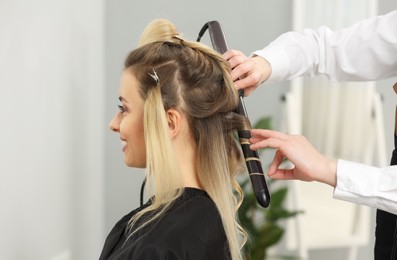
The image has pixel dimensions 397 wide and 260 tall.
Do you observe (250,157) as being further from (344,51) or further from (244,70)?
(344,51)

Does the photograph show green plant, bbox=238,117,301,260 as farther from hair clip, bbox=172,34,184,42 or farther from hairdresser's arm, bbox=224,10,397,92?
hair clip, bbox=172,34,184,42

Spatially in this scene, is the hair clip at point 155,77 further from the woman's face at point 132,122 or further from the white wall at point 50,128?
the white wall at point 50,128

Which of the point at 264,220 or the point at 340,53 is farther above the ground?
the point at 340,53

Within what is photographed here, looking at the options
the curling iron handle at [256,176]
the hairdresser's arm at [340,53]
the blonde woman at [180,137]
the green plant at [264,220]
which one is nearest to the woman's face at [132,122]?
the blonde woman at [180,137]

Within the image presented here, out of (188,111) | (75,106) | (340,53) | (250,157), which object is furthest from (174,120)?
(75,106)

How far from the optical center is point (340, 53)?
1.92 meters

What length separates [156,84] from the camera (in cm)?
157

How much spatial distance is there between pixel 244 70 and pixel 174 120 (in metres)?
0.21

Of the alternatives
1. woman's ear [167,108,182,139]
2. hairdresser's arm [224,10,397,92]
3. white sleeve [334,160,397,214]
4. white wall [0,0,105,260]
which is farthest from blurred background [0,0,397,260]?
white sleeve [334,160,397,214]

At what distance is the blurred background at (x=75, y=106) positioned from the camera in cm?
187

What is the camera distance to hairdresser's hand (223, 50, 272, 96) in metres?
1.67

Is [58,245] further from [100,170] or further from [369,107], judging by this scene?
[369,107]

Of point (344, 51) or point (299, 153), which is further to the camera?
point (344, 51)

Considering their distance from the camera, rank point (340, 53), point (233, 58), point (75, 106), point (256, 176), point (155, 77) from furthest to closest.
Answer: point (75, 106) → point (340, 53) → point (233, 58) → point (155, 77) → point (256, 176)
